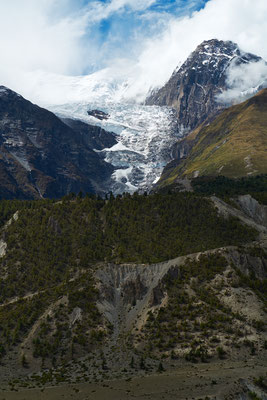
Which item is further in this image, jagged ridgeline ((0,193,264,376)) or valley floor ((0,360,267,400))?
jagged ridgeline ((0,193,264,376))

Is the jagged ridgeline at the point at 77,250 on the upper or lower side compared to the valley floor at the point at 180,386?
upper

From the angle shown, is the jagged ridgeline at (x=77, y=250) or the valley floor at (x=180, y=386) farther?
the jagged ridgeline at (x=77, y=250)

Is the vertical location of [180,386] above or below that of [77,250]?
below

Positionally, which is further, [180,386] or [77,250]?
[77,250]

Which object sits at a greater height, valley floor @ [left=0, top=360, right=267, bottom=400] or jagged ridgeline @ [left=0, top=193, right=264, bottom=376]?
jagged ridgeline @ [left=0, top=193, right=264, bottom=376]

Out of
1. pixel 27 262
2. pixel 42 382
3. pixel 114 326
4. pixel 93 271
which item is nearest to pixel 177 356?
pixel 114 326
